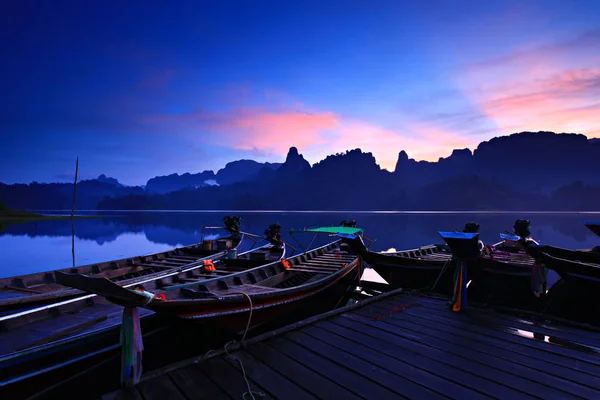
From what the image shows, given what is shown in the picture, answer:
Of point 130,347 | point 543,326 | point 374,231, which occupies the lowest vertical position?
point 374,231

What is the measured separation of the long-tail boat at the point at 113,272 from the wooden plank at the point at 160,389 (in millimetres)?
1742

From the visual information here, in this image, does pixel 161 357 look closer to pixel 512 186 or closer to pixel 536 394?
pixel 536 394

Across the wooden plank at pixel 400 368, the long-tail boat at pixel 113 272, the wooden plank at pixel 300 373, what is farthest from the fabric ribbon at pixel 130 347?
the wooden plank at pixel 400 368

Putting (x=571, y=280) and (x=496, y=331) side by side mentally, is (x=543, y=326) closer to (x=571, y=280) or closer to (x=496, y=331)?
(x=496, y=331)

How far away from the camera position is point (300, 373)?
13.7 feet

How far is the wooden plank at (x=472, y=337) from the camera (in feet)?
14.5

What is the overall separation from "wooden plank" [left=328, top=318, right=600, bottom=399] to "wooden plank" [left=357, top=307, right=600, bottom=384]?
0.21 m

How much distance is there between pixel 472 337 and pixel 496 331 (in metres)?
0.63

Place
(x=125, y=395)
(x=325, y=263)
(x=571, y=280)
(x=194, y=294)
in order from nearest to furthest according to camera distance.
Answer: (x=125, y=395) → (x=194, y=294) → (x=571, y=280) → (x=325, y=263)

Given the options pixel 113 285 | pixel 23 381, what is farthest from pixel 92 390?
pixel 113 285

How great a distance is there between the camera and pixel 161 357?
6227 millimetres

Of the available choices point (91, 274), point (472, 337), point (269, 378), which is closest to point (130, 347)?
point (269, 378)

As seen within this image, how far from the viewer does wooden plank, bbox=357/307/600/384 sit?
4434 millimetres

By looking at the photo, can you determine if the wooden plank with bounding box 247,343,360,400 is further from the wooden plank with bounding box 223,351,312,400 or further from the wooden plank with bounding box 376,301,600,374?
the wooden plank with bounding box 376,301,600,374
